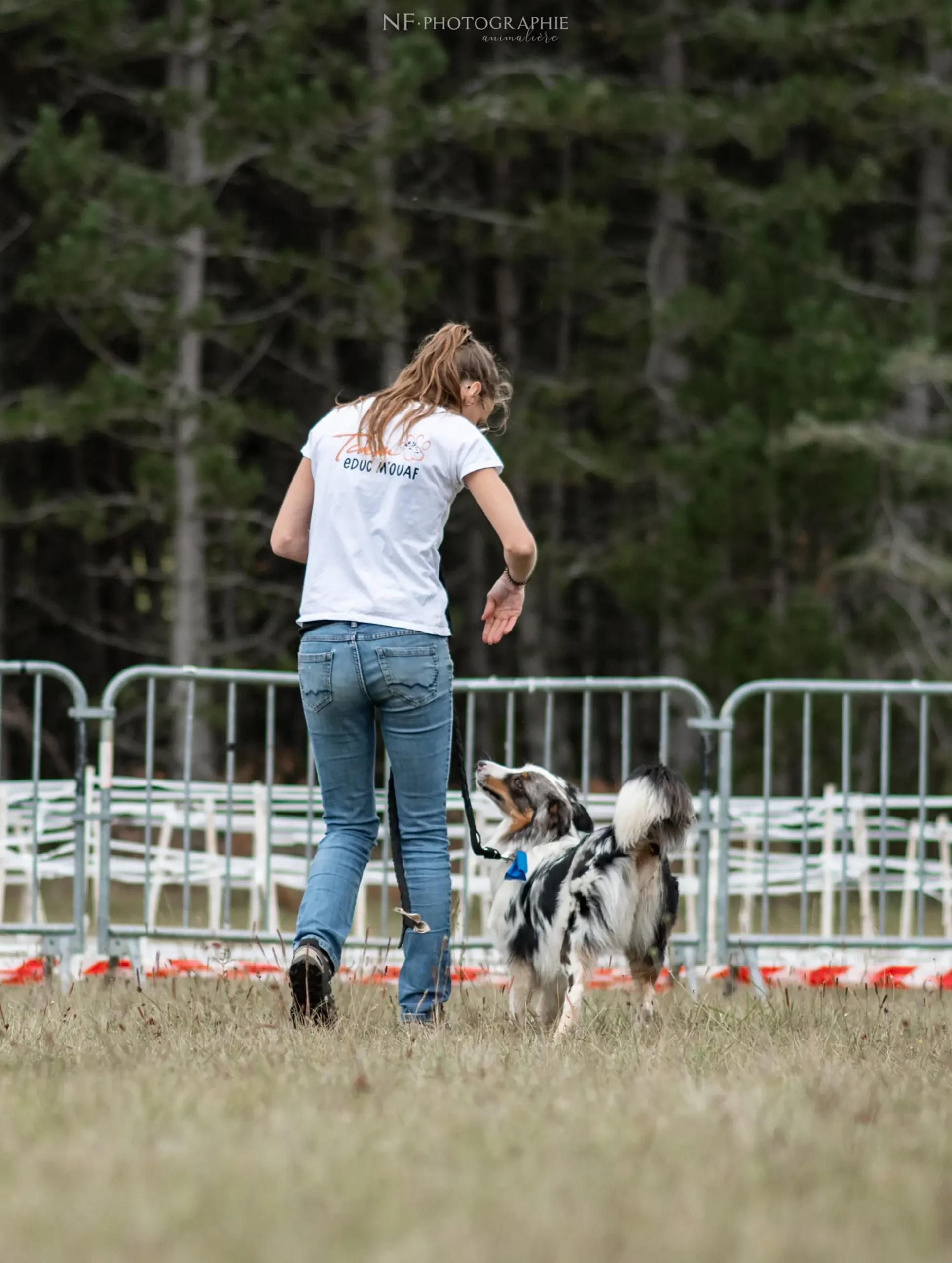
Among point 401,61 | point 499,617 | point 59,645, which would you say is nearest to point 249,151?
point 401,61

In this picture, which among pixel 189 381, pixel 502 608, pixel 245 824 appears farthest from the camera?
pixel 189 381

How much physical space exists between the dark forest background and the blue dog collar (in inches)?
397

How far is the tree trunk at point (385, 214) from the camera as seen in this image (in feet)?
50.3

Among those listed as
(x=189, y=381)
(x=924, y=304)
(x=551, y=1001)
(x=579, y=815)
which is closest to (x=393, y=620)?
(x=579, y=815)

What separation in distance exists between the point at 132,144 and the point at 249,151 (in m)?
2.44

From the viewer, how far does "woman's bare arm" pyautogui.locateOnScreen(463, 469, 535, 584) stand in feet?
15.3

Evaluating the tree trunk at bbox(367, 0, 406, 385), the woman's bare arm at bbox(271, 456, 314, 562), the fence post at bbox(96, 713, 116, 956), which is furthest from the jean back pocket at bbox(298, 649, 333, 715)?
the tree trunk at bbox(367, 0, 406, 385)

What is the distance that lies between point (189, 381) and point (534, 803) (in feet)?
34.6

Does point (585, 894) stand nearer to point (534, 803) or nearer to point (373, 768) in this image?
point (534, 803)

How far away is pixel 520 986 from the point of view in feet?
17.4

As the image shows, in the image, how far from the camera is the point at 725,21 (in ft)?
54.1

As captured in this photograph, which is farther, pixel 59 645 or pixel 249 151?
pixel 59 645

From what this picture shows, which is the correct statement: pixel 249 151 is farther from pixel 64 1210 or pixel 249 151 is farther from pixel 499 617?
pixel 64 1210

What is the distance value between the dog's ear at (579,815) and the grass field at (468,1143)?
860 millimetres
